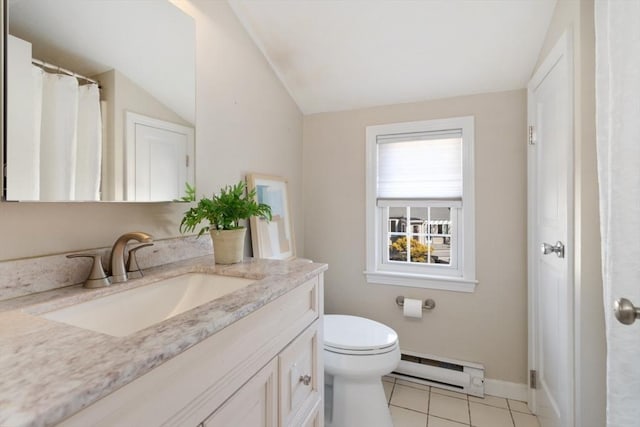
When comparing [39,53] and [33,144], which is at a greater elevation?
[39,53]

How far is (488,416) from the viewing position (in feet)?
5.64

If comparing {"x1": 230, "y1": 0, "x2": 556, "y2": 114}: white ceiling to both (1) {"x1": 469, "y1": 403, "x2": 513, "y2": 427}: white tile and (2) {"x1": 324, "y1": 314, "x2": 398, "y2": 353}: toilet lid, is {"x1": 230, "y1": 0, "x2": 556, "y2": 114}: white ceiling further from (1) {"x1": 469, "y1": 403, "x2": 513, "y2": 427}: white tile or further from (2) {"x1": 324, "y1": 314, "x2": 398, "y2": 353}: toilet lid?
(1) {"x1": 469, "y1": 403, "x2": 513, "y2": 427}: white tile

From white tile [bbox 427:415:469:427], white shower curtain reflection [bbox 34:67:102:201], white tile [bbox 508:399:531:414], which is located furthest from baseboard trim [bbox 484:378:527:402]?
white shower curtain reflection [bbox 34:67:102:201]

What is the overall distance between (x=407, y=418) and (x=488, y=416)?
46 cm

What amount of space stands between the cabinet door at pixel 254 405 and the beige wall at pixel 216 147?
672mm

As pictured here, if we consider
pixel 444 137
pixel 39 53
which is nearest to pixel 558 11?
pixel 444 137

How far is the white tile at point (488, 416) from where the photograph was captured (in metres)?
1.66

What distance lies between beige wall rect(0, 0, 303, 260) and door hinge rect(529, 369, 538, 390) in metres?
1.60

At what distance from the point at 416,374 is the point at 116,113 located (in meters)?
2.15

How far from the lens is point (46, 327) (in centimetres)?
58

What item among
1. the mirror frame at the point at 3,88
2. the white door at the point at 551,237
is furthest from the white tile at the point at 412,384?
the mirror frame at the point at 3,88

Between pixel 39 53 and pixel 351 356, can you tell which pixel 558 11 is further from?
pixel 39 53

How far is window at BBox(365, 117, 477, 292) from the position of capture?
195 cm

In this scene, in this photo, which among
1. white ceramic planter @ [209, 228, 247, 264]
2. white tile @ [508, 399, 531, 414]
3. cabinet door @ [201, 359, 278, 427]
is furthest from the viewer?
white tile @ [508, 399, 531, 414]
